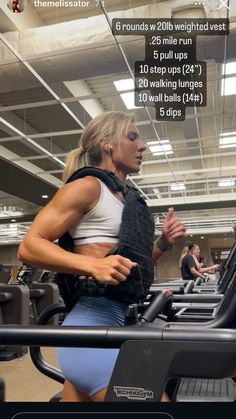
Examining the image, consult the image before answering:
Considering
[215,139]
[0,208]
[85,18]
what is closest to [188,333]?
[85,18]

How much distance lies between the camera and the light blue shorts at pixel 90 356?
29.7 inches

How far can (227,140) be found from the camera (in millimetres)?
8164

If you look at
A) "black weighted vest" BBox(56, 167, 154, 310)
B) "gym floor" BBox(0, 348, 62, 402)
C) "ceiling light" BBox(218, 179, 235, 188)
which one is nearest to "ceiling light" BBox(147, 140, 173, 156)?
"ceiling light" BBox(218, 179, 235, 188)

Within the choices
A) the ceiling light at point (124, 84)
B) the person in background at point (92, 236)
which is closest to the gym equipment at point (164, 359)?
the person in background at point (92, 236)

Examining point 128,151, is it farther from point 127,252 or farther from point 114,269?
point 114,269

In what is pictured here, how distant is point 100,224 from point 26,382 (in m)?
2.68

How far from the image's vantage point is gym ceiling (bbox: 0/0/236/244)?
4.24m

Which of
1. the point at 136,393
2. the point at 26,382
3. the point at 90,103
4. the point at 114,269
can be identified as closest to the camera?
the point at 136,393

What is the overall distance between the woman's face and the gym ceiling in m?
3.37

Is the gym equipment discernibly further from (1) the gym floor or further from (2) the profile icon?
(2) the profile icon

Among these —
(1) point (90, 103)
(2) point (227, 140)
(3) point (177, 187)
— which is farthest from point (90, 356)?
(3) point (177, 187)

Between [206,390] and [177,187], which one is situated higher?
[177,187]

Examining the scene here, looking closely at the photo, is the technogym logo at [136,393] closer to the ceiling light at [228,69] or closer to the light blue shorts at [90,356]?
the light blue shorts at [90,356]

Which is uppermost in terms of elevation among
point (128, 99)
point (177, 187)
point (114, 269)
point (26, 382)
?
point (128, 99)
